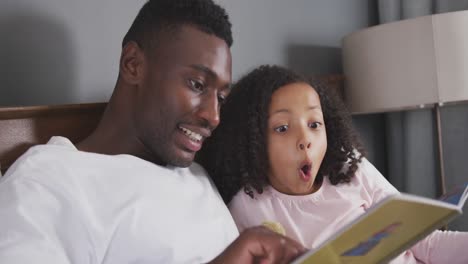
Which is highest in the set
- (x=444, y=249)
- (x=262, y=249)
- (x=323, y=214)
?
(x=262, y=249)

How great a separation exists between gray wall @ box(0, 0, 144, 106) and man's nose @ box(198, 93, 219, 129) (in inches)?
16.2

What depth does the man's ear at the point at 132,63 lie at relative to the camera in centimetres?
98

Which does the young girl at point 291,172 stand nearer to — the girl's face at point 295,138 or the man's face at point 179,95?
the girl's face at point 295,138

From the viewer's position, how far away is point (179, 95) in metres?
0.93

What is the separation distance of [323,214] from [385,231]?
478mm

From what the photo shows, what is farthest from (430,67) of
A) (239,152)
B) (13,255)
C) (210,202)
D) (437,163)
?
(13,255)

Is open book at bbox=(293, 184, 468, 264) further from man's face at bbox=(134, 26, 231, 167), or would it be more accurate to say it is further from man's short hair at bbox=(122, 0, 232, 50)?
man's short hair at bbox=(122, 0, 232, 50)

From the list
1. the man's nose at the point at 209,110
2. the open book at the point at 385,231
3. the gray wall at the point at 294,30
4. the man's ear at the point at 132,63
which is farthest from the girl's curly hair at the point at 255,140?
the open book at the point at 385,231

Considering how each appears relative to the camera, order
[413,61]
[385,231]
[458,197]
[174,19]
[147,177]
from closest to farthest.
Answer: [385,231] → [458,197] → [147,177] → [174,19] → [413,61]

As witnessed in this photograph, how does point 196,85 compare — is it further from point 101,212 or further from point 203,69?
point 101,212

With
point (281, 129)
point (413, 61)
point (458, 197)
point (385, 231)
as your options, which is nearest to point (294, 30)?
point (413, 61)

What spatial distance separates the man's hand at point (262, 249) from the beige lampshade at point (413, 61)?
1022 millimetres

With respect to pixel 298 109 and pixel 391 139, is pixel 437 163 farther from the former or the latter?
pixel 298 109

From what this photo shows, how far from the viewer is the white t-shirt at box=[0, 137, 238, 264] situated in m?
0.65
